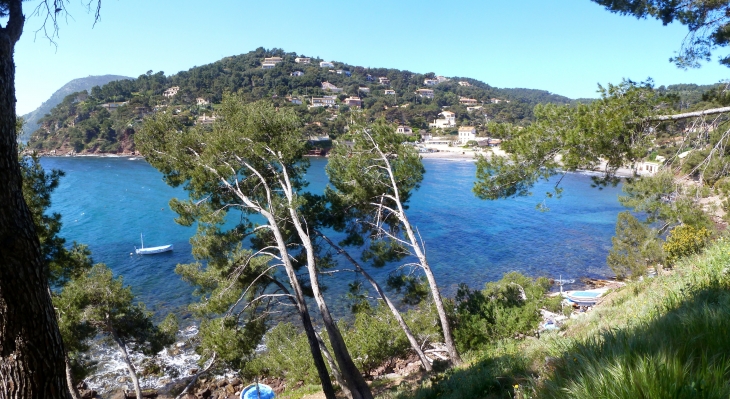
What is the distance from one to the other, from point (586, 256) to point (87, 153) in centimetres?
7199

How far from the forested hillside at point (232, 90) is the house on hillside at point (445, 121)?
63.4 inches

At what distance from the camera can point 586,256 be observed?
23.4m

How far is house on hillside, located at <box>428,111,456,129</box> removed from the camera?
91.8 meters

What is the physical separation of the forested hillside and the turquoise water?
8.14 meters

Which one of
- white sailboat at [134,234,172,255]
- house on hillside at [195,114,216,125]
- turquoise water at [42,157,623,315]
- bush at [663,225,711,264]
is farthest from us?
white sailboat at [134,234,172,255]

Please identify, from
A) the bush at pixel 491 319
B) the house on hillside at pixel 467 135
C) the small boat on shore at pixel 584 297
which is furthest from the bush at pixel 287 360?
the house on hillside at pixel 467 135

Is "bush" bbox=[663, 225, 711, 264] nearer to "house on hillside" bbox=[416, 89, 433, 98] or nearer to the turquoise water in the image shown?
the turquoise water

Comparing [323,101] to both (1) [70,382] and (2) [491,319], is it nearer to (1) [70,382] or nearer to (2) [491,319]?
(2) [491,319]

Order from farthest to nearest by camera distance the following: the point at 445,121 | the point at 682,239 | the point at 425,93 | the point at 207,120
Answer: the point at 425,93
the point at 445,121
the point at 682,239
the point at 207,120

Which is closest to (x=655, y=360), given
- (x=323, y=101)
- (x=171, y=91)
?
(x=323, y=101)

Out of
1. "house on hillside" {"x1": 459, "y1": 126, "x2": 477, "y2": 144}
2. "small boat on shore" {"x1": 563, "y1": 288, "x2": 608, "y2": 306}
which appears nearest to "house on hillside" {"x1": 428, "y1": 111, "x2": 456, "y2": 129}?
"house on hillside" {"x1": 459, "y1": 126, "x2": 477, "y2": 144}

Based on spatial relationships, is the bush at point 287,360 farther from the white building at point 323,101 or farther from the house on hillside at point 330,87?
the house on hillside at point 330,87

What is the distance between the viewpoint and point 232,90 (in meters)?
39.0

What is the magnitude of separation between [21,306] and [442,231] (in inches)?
1012
